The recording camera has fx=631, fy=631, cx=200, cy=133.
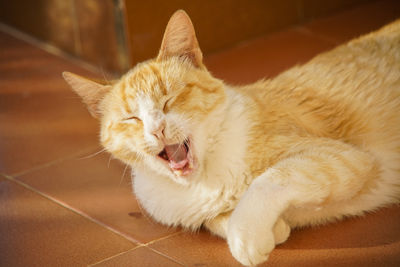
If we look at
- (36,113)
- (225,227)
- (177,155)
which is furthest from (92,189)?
(36,113)

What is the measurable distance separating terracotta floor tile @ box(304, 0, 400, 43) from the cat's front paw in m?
2.37

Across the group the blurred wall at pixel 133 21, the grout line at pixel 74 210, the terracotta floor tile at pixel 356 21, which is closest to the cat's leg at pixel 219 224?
the grout line at pixel 74 210

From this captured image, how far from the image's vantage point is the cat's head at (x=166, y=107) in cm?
228

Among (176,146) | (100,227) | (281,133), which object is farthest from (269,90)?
(100,227)

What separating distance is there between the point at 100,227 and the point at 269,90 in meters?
0.92

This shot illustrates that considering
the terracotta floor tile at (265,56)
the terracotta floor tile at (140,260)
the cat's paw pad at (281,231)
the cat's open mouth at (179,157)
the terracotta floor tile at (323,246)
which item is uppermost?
the terracotta floor tile at (265,56)

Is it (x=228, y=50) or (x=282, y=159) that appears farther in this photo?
(x=228, y=50)

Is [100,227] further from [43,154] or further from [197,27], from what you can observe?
[197,27]

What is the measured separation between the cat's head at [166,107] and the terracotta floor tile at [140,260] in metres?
0.30

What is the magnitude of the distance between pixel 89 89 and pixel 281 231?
3.06ft

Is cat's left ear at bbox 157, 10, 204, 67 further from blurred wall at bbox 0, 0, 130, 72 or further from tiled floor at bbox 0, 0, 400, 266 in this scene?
blurred wall at bbox 0, 0, 130, 72

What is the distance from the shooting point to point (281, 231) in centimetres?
A: 227

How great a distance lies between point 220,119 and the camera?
2412 mm

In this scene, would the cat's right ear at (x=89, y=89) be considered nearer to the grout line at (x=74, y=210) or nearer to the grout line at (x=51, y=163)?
the grout line at (x=74, y=210)
